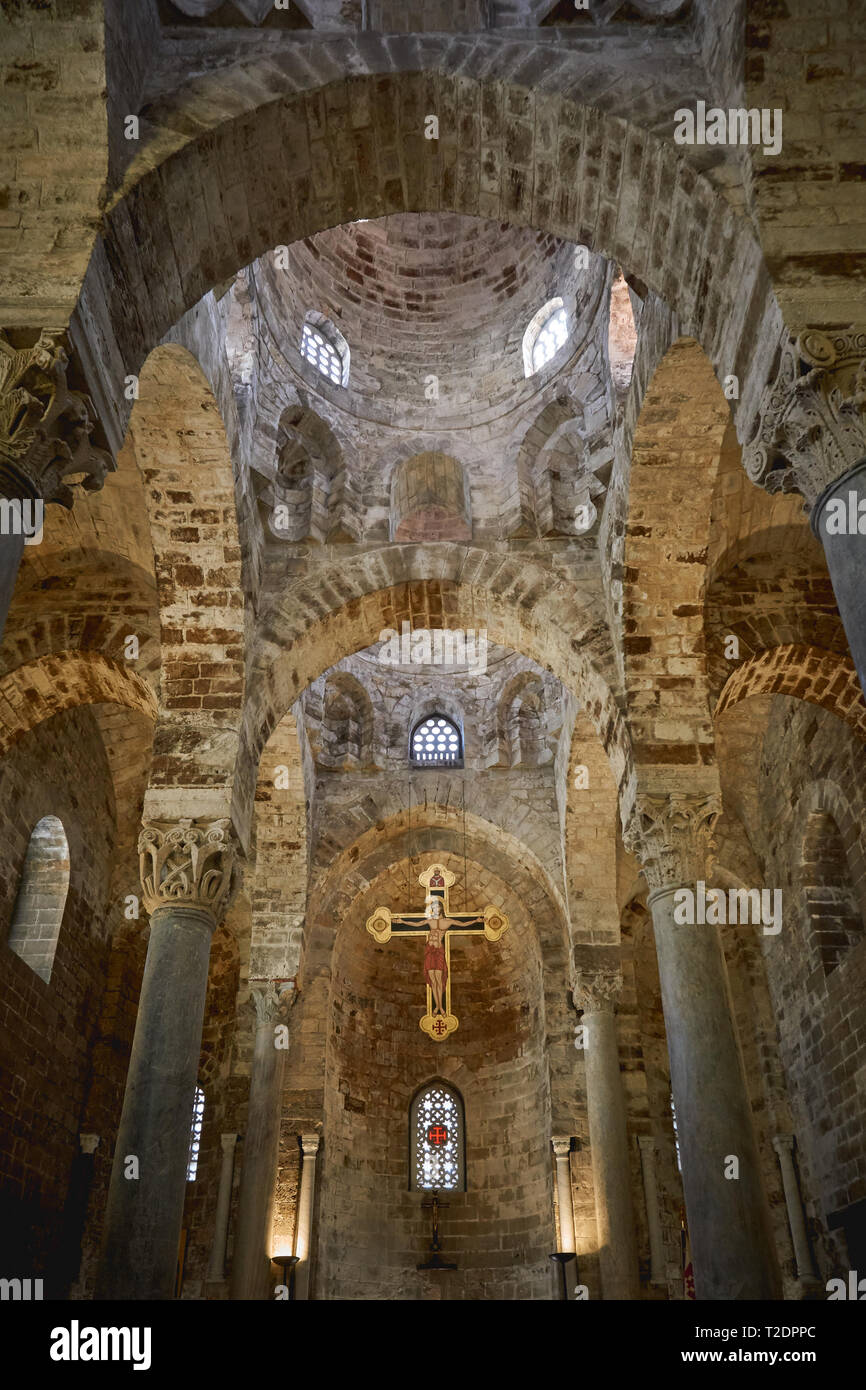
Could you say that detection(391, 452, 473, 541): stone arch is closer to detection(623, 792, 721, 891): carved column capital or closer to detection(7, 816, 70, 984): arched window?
detection(623, 792, 721, 891): carved column capital

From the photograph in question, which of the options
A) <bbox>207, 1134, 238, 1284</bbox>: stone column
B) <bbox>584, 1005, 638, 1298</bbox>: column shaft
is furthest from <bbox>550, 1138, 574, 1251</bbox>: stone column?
<bbox>207, 1134, 238, 1284</bbox>: stone column

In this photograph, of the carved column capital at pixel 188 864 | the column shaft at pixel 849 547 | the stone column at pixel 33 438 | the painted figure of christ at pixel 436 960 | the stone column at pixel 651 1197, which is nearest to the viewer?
the column shaft at pixel 849 547

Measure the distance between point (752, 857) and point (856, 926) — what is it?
74.0 inches

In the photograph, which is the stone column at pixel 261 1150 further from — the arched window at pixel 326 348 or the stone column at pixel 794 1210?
the arched window at pixel 326 348

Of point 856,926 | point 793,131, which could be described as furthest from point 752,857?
point 793,131

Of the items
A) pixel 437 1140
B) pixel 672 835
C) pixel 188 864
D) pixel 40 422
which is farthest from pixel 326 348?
pixel 437 1140

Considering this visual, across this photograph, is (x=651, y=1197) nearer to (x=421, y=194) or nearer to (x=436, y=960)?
(x=436, y=960)

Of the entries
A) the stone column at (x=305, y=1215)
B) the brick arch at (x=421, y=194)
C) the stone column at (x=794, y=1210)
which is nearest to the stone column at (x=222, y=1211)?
the stone column at (x=305, y=1215)

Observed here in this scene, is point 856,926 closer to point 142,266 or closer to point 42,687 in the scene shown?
point 42,687

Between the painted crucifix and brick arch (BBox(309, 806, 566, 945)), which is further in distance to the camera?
brick arch (BBox(309, 806, 566, 945))

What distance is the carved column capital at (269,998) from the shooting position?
12.8 m

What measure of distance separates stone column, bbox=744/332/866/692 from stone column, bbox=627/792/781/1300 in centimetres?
376

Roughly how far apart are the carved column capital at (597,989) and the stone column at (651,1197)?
2.21m

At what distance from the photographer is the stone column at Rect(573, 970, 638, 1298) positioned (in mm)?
11414
